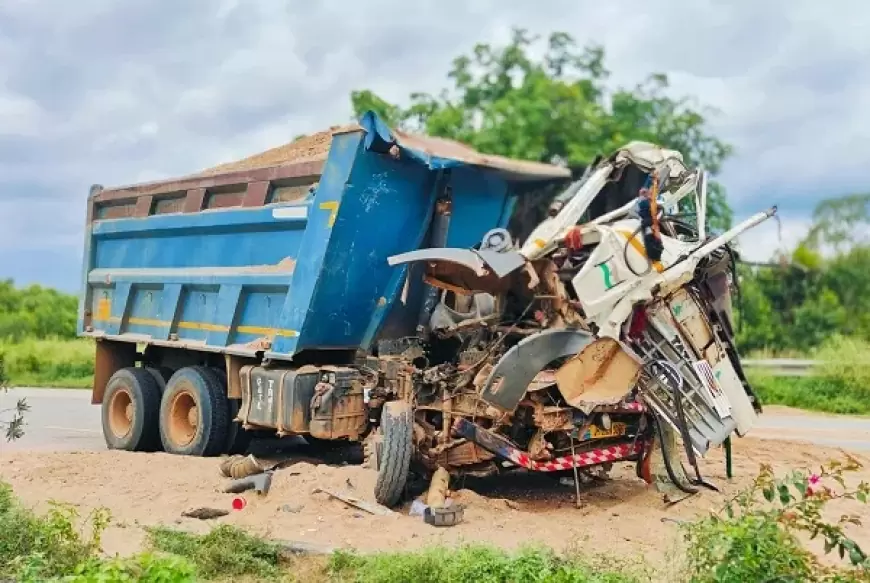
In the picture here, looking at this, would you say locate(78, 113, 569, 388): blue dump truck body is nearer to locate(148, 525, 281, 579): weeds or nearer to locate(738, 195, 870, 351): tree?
locate(148, 525, 281, 579): weeds

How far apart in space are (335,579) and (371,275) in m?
3.47

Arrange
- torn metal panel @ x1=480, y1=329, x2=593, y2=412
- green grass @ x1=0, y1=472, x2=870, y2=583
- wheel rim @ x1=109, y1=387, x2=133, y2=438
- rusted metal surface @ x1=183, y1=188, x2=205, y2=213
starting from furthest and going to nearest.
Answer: wheel rim @ x1=109, y1=387, x2=133, y2=438
rusted metal surface @ x1=183, y1=188, x2=205, y2=213
torn metal panel @ x1=480, y1=329, x2=593, y2=412
green grass @ x1=0, y1=472, x2=870, y2=583

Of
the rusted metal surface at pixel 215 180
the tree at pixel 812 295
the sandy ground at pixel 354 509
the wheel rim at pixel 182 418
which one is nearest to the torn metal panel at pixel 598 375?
the sandy ground at pixel 354 509

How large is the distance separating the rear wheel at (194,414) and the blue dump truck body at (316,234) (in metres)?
0.32

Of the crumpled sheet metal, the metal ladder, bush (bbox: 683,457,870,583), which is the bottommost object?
bush (bbox: 683,457,870,583)

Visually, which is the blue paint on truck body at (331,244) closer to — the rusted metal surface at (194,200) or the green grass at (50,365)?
the rusted metal surface at (194,200)

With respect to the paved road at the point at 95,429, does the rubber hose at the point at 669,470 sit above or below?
above

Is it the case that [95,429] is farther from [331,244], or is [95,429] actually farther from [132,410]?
[331,244]

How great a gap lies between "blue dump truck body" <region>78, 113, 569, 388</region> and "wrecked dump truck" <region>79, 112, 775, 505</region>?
2 cm

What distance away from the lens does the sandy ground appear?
600 centimetres

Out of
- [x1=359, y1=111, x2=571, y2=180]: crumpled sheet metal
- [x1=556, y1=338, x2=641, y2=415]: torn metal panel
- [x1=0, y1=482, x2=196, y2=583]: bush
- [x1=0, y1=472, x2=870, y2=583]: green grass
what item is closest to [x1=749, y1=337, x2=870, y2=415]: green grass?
[x1=359, y1=111, x2=571, y2=180]: crumpled sheet metal

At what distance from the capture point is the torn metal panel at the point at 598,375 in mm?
6598

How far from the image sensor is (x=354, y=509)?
22.2ft

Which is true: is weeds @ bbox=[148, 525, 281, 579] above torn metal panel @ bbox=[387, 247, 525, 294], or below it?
below
